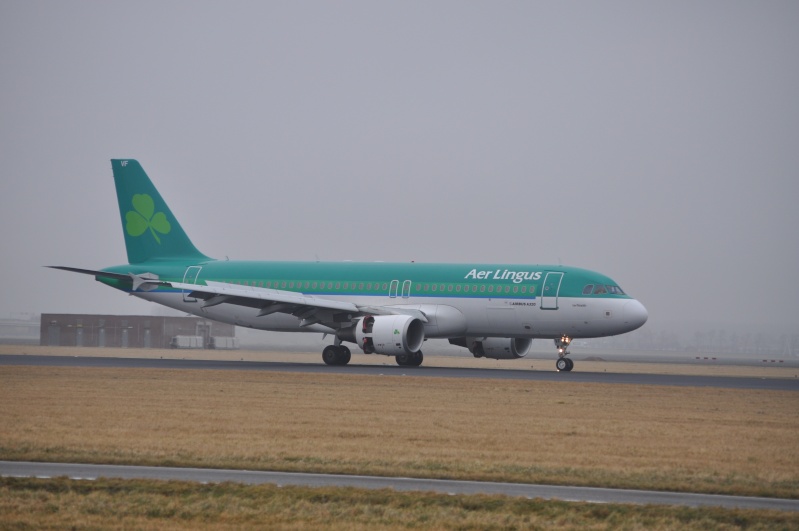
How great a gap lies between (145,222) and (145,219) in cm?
16

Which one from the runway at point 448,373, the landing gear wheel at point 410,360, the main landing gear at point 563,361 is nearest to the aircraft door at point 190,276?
the runway at point 448,373

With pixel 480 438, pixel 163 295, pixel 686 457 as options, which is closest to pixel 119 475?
pixel 480 438

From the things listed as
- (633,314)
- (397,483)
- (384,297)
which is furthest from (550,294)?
(397,483)

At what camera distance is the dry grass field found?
57.3ft

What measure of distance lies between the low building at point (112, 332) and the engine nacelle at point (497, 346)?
30.8 m

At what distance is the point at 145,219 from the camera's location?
170ft

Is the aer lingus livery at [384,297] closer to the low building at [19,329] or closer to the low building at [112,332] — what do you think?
the low building at [112,332]

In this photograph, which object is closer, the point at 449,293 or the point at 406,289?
the point at 449,293

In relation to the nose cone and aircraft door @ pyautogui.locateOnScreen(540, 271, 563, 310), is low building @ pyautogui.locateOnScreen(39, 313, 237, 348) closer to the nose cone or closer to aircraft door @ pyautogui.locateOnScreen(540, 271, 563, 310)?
aircraft door @ pyautogui.locateOnScreen(540, 271, 563, 310)

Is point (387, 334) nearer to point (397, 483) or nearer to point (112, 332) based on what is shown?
point (397, 483)

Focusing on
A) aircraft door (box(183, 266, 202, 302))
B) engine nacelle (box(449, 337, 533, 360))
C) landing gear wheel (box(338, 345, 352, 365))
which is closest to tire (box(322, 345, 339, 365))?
landing gear wheel (box(338, 345, 352, 365))

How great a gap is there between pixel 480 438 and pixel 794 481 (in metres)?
6.18

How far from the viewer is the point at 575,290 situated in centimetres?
4344

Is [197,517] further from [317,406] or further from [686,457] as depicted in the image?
[317,406]
